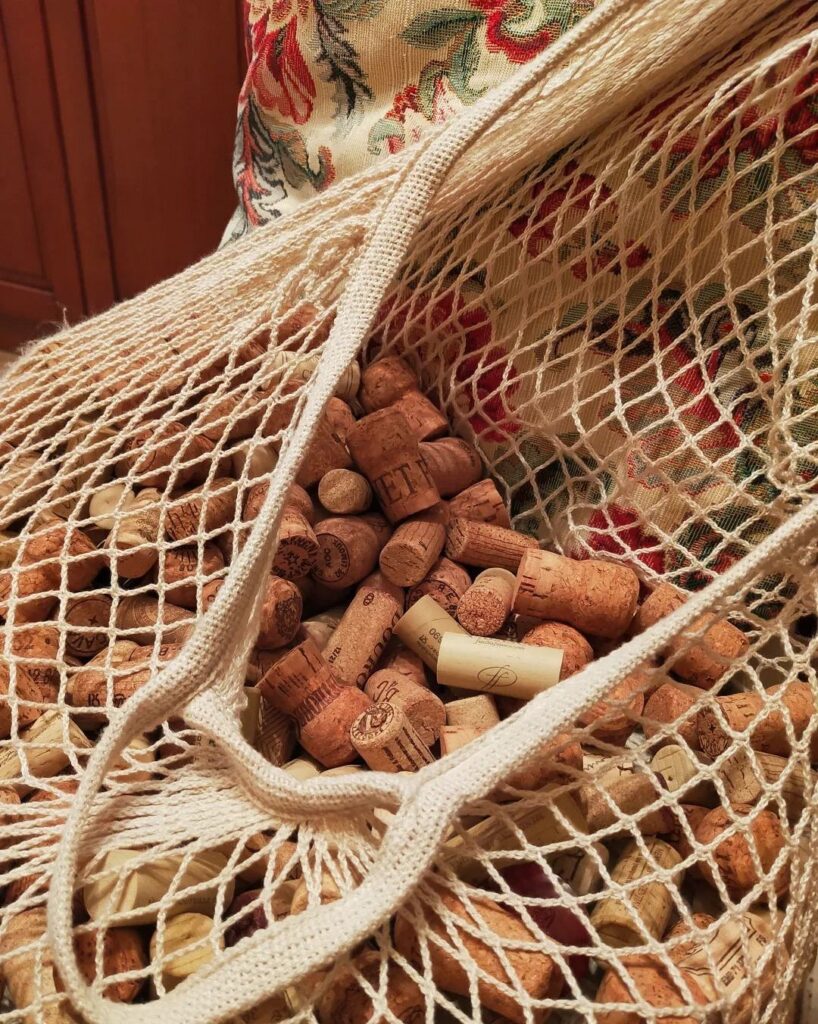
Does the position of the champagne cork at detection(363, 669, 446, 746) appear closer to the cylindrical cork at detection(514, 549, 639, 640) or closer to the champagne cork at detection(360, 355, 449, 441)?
the cylindrical cork at detection(514, 549, 639, 640)

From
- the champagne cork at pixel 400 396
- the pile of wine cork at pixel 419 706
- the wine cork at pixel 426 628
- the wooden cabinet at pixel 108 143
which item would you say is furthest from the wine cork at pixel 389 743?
the wooden cabinet at pixel 108 143

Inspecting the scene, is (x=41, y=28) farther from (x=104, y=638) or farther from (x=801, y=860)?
(x=801, y=860)

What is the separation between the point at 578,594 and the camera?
0.74 metres

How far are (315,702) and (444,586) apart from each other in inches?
7.2

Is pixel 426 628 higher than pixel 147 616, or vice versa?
pixel 147 616

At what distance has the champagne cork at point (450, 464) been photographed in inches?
34.3

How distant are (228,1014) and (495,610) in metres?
0.40

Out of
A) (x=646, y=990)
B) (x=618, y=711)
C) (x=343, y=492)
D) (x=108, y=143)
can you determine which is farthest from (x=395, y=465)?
(x=108, y=143)

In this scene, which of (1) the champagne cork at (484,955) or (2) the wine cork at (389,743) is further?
(2) the wine cork at (389,743)

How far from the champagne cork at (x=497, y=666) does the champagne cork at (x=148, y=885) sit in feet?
0.77

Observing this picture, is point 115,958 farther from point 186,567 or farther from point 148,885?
point 186,567

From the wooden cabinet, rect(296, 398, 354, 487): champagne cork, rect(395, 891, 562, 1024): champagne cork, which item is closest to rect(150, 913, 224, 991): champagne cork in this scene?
rect(395, 891, 562, 1024): champagne cork

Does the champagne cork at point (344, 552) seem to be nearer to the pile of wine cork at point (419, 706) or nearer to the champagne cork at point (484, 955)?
the pile of wine cork at point (419, 706)

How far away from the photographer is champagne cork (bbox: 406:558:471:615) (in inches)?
31.4
